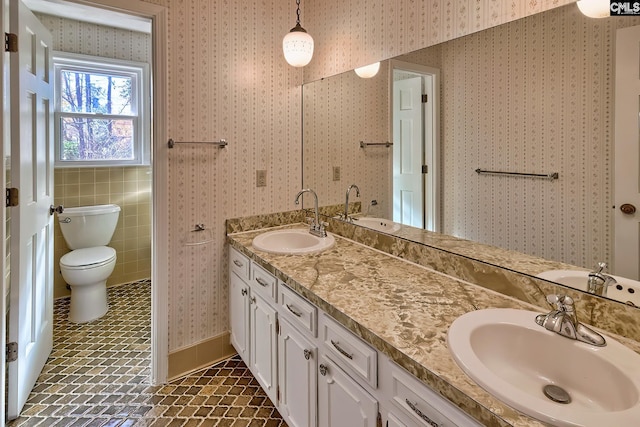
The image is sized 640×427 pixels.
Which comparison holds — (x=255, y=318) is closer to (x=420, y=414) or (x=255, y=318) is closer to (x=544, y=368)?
(x=420, y=414)

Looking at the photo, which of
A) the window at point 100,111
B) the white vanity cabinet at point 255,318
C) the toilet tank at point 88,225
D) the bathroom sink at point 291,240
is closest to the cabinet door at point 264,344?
the white vanity cabinet at point 255,318

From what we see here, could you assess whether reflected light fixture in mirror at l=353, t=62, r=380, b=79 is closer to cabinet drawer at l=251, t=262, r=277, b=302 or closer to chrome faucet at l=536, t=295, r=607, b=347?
cabinet drawer at l=251, t=262, r=277, b=302

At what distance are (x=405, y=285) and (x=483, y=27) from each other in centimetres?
105

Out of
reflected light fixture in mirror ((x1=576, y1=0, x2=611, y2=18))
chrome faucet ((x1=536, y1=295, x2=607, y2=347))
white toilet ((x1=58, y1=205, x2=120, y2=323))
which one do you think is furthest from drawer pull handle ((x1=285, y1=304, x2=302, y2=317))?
white toilet ((x1=58, y1=205, x2=120, y2=323))

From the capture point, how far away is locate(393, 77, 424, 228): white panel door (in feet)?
5.64

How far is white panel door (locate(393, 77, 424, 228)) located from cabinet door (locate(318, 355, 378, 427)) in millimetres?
808

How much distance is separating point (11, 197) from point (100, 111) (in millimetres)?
2041

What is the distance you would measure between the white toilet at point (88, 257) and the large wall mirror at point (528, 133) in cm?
227

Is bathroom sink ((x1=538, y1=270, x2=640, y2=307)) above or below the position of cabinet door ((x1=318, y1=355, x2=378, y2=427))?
above

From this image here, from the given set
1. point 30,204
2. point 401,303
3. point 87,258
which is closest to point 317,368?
point 401,303

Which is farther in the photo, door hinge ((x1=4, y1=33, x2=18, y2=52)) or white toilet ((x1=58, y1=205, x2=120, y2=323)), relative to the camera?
white toilet ((x1=58, y1=205, x2=120, y2=323))

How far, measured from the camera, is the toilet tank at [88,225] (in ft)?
9.72

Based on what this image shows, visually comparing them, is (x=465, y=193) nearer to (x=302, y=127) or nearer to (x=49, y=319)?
(x=302, y=127)

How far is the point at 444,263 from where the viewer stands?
154cm
